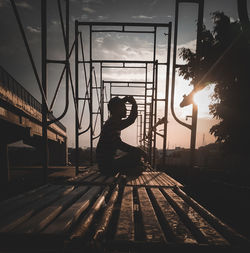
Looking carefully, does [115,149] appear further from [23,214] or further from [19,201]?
[23,214]

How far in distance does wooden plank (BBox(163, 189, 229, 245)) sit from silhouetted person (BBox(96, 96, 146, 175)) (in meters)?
1.60

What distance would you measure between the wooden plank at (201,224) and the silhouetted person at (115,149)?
1.60 meters

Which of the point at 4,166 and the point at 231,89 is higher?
the point at 231,89

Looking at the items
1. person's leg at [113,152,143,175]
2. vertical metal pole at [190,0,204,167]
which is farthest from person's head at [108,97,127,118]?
vertical metal pole at [190,0,204,167]

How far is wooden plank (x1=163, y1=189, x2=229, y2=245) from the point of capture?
45.9 inches

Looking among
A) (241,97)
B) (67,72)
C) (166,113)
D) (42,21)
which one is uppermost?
(241,97)

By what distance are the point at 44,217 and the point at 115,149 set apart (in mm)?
2245

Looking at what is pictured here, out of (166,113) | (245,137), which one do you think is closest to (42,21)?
(166,113)

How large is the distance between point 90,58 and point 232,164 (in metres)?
22.3

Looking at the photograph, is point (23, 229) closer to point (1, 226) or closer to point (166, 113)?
point (1, 226)

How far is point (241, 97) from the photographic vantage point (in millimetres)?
11461

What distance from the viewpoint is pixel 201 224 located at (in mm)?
1392

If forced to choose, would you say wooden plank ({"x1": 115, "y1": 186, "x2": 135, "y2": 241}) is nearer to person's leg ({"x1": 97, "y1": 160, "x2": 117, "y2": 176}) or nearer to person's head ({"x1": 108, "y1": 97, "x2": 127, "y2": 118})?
person's leg ({"x1": 97, "y1": 160, "x2": 117, "y2": 176})

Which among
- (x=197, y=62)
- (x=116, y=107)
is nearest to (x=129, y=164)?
(x=116, y=107)
